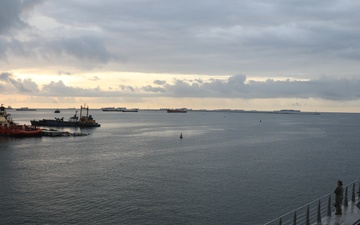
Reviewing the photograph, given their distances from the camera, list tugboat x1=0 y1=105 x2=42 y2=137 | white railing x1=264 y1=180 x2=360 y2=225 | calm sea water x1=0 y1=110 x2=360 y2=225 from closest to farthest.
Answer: white railing x1=264 y1=180 x2=360 y2=225 < calm sea water x1=0 y1=110 x2=360 y2=225 < tugboat x1=0 y1=105 x2=42 y2=137

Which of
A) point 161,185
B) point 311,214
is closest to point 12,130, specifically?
point 161,185

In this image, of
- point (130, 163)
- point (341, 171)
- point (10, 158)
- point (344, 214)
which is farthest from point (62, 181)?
point (341, 171)

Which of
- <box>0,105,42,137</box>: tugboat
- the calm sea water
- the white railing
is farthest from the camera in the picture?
<box>0,105,42,137</box>: tugboat

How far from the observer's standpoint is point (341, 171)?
64.1 meters

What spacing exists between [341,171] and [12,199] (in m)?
52.0

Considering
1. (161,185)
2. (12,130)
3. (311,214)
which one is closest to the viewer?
(311,214)

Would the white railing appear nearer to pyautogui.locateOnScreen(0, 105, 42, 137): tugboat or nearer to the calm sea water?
the calm sea water

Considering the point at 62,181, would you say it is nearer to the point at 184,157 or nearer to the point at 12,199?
the point at 12,199

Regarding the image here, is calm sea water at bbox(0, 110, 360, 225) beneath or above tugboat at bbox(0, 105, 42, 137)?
beneath

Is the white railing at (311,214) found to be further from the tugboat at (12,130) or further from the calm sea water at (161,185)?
the tugboat at (12,130)

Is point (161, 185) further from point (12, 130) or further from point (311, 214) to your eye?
point (12, 130)

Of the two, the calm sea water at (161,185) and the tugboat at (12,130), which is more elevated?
the tugboat at (12,130)

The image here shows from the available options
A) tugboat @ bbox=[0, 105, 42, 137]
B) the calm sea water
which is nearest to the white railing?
the calm sea water

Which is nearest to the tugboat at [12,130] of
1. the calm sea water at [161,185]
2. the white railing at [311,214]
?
the calm sea water at [161,185]
